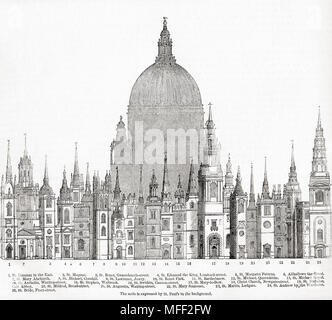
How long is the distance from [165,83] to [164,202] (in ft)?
2.41

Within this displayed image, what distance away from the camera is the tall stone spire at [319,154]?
A: 7992 mm

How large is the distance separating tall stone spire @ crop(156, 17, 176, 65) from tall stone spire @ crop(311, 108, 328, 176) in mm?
958

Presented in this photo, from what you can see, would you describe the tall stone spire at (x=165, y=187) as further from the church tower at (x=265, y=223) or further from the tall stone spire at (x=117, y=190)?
the church tower at (x=265, y=223)

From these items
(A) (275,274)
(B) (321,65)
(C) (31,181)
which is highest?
(B) (321,65)

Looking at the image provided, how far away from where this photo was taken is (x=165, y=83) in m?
8.27

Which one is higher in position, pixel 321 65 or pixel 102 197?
pixel 321 65

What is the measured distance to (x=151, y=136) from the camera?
26.6 ft

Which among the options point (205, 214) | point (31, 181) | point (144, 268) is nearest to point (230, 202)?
point (205, 214)

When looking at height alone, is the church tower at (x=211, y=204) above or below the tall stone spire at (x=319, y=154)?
below

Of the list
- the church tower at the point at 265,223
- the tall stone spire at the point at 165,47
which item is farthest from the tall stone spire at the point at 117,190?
the church tower at the point at 265,223

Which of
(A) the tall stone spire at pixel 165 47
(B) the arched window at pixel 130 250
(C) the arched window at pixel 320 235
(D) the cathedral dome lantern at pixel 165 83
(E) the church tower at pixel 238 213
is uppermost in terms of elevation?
(A) the tall stone spire at pixel 165 47

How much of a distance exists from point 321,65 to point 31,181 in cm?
189

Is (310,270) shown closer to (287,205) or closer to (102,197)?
(287,205)

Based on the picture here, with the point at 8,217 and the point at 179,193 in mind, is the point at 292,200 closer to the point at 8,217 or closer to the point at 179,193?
the point at 179,193
